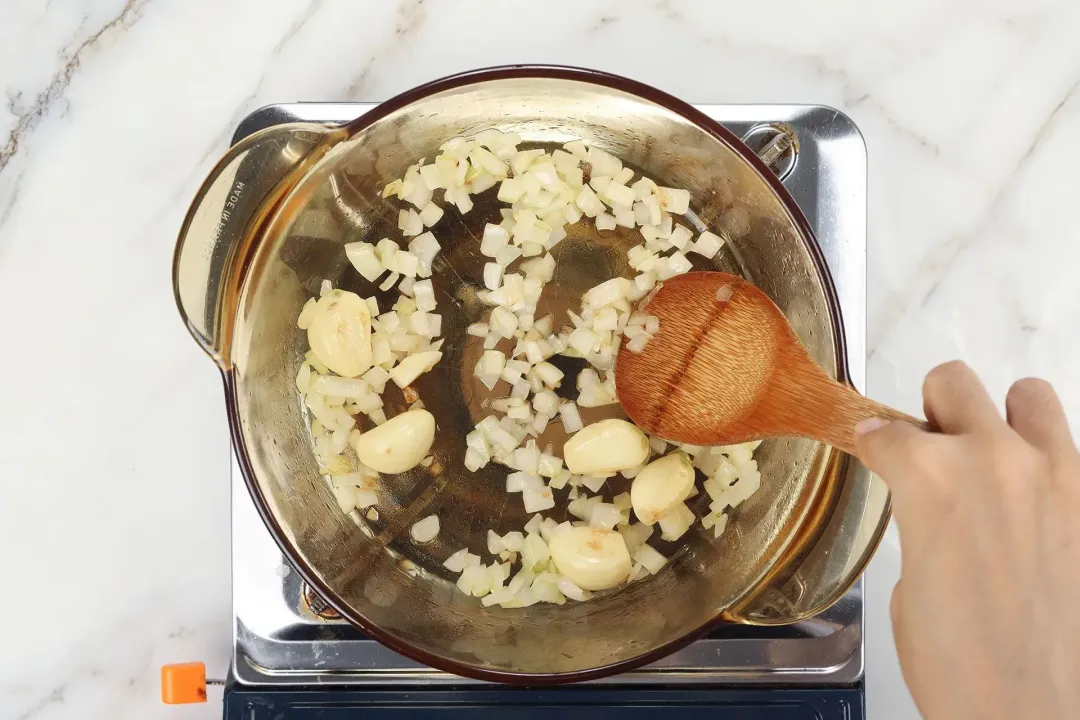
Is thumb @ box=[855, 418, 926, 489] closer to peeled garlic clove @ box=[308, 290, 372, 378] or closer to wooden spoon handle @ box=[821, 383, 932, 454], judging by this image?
wooden spoon handle @ box=[821, 383, 932, 454]

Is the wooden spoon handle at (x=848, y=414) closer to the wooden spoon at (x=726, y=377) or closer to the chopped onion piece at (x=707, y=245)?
the wooden spoon at (x=726, y=377)

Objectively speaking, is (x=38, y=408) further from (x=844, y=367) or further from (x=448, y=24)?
(x=844, y=367)

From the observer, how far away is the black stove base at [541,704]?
2.85ft

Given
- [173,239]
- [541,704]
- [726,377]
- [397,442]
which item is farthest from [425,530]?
[173,239]

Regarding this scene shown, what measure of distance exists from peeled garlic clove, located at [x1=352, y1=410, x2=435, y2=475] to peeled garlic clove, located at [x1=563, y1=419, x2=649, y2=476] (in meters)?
0.16

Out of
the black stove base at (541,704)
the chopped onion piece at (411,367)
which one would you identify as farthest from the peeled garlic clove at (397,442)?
the black stove base at (541,704)

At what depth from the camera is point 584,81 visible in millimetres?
715

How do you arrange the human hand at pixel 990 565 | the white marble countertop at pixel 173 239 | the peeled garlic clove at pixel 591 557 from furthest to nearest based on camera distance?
the white marble countertop at pixel 173 239 → the peeled garlic clove at pixel 591 557 → the human hand at pixel 990 565

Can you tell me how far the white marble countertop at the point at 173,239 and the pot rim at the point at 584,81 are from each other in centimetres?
32

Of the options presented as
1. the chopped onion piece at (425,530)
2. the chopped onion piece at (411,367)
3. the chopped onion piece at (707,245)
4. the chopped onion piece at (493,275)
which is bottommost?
the chopped onion piece at (425,530)

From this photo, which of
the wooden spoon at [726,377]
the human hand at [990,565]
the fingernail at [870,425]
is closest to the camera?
the human hand at [990,565]

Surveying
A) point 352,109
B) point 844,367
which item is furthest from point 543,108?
point 844,367

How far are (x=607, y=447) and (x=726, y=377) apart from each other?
0.15 m

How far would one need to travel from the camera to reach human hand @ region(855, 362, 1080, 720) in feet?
1.53
